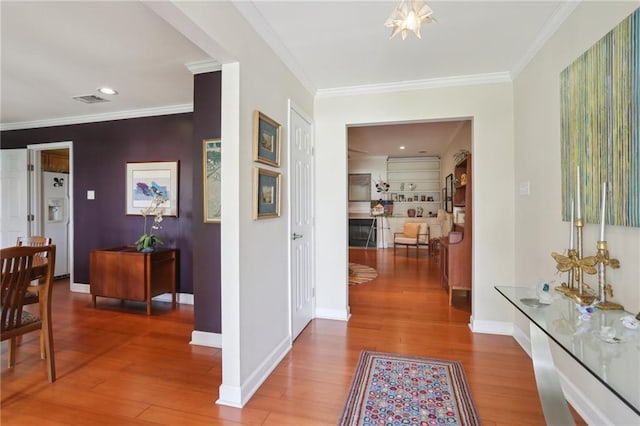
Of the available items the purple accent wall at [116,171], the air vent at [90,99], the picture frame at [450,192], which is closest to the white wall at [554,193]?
the picture frame at [450,192]

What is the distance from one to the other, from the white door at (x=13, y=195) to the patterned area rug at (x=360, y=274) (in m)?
5.10

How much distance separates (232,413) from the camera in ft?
6.03

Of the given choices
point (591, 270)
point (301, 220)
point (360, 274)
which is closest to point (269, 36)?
point (301, 220)

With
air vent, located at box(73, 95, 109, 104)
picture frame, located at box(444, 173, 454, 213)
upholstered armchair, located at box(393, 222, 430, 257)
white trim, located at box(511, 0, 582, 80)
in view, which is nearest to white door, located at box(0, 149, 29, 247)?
air vent, located at box(73, 95, 109, 104)

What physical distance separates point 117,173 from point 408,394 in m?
4.38

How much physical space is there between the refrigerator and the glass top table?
6299mm

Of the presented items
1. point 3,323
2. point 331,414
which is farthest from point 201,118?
Answer: point 331,414

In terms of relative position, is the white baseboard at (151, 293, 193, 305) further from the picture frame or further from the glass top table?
the picture frame

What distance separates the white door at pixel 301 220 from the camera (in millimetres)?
2822

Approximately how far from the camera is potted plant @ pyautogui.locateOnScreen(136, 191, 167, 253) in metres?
3.59

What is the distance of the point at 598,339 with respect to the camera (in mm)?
1137

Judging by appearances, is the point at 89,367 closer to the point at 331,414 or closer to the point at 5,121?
the point at 331,414

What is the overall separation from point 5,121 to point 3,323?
13.5 ft

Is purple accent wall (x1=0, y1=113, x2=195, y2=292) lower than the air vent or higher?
lower
